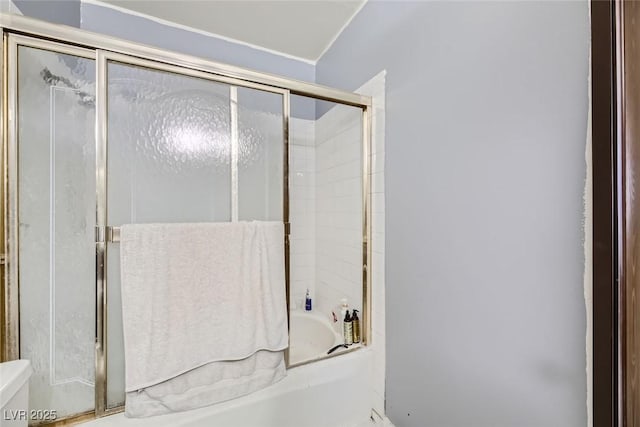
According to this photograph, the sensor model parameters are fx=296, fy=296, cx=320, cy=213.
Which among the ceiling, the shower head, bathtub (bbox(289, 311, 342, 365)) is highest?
the ceiling

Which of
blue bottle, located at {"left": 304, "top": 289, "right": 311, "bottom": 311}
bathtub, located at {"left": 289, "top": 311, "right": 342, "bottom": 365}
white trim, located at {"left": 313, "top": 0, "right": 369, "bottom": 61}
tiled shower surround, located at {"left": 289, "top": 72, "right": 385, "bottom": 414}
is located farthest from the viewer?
blue bottle, located at {"left": 304, "top": 289, "right": 311, "bottom": 311}

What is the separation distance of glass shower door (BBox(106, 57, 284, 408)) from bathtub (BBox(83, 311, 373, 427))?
0.81ft

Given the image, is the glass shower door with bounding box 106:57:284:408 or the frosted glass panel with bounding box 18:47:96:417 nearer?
the frosted glass panel with bounding box 18:47:96:417

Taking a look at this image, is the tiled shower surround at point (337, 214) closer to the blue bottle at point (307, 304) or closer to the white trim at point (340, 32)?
the blue bottle at point (307, 304)

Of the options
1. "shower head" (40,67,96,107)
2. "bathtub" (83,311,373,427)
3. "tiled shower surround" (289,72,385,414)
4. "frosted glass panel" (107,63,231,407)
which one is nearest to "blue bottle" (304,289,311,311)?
"tiled shower surround" (289,72,385,414)

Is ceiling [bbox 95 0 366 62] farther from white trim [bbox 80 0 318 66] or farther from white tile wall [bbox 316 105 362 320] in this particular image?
white tile wall [bbox 316 105 362 320]

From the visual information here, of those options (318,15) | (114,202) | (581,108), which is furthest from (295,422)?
(318,15)

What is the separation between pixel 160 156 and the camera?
1.18 m

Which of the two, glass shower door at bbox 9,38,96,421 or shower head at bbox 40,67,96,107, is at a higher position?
shower head at bbox 40,67,96,107

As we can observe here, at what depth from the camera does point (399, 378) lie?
133cm

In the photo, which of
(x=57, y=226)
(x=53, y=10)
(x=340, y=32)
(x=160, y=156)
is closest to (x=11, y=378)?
(x=57, y=226)

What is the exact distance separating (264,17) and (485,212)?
5.40 ft

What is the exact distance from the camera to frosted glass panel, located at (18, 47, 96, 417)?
3.21 feet

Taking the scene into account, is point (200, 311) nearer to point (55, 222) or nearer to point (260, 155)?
point (55, 222)
